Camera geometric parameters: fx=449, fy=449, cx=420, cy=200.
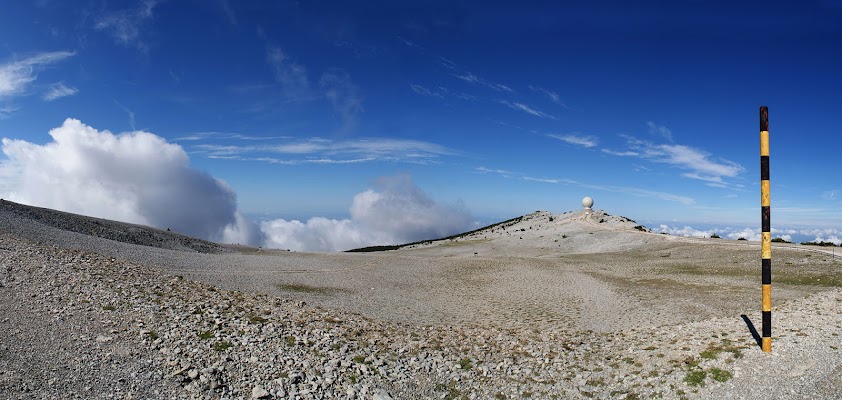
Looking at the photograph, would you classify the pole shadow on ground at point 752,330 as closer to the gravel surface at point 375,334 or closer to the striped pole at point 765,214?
the gravel surface at point 375,334

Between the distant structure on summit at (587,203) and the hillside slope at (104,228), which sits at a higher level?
the distant structure on summit at (587,203)

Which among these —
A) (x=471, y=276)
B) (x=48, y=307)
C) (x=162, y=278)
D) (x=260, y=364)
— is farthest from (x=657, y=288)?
(x=48, y=307)

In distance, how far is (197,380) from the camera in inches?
421

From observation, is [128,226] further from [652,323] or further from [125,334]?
[652,323]

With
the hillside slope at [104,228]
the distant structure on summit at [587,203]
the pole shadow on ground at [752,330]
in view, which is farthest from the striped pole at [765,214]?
the distant structure on summit at [587,203]

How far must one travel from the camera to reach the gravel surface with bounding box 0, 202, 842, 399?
1070 centimetres

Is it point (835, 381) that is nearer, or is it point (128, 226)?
point (835, 381)

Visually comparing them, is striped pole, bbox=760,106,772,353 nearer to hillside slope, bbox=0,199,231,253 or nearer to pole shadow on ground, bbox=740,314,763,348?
pole shadow on ground, bbox=740,314,763,348

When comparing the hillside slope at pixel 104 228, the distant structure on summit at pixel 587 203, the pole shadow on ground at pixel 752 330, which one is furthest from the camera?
the distant structure on summit at pixel 587 203

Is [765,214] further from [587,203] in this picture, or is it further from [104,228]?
[587,203]

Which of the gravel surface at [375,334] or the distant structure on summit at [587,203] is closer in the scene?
the gravel surface at [375,334]

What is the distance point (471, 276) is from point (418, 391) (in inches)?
814

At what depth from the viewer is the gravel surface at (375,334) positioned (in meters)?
10.7

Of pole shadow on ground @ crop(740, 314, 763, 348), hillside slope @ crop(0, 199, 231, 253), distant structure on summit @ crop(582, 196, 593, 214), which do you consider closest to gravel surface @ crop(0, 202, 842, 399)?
pole shadow on ground @ crop(740, 314, 763, 348)
